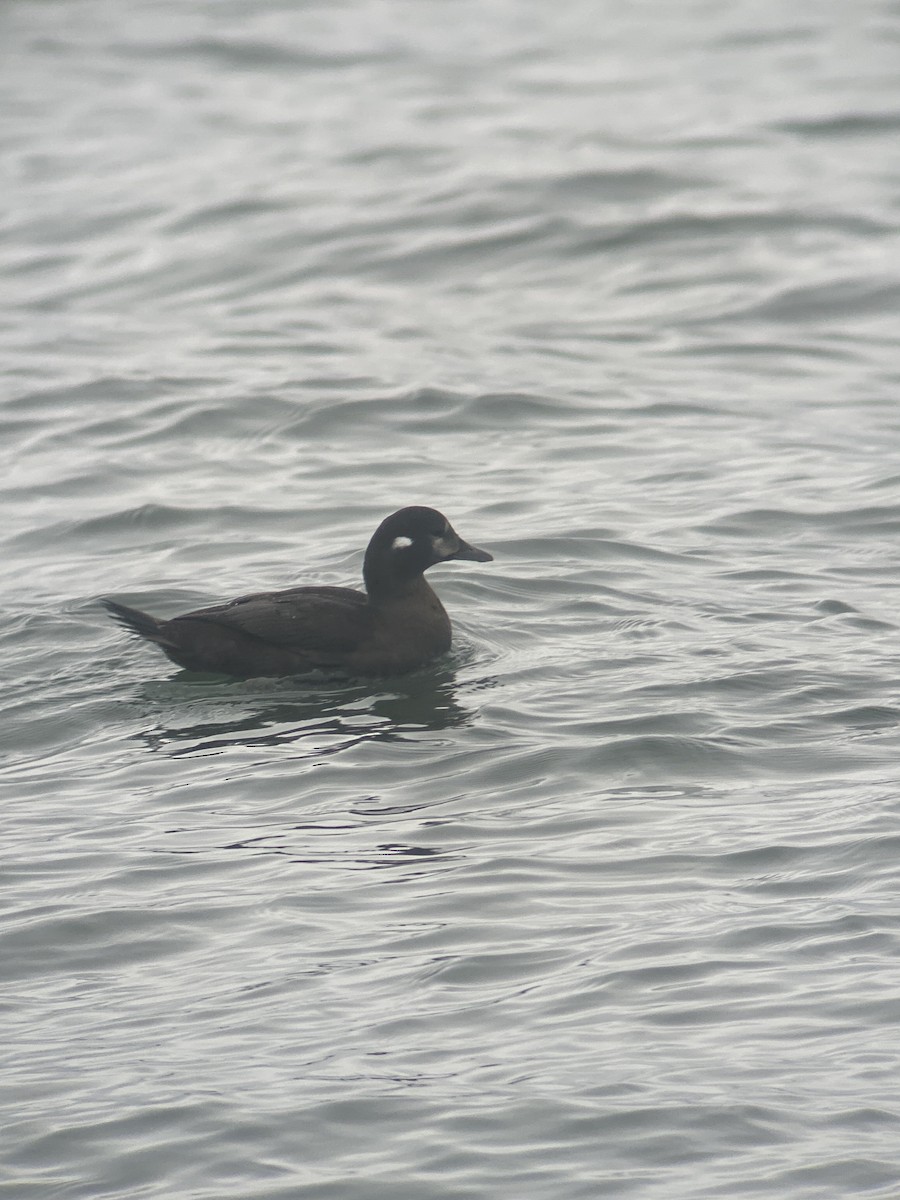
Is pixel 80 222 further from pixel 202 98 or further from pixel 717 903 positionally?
pixel 717 903

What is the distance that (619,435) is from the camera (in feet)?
44.7

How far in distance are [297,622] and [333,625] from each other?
0.57ft

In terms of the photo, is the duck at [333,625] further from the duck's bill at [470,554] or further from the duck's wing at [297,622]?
the duck's bill at [470,554]

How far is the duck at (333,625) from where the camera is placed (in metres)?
9.05

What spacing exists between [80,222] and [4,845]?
46.3ft

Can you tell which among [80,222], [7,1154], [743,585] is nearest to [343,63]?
[80,222]

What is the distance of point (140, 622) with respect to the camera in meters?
9.12

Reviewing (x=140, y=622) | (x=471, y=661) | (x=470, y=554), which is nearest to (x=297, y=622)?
(x=140, y=622)

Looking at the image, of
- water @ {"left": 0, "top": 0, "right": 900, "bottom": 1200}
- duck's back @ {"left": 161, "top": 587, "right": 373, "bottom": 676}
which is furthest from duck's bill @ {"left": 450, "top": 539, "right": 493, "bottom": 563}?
duck's back @ {"left": 161, "top": 587, "right": 373, "bottom": 676}

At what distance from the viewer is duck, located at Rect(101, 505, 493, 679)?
29.7 feet

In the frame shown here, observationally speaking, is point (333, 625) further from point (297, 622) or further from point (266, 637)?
point (266, 637)

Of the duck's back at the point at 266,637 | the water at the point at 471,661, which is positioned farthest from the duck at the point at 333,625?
the water at the point at 471,661

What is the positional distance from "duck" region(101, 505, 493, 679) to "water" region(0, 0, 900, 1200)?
166 mm

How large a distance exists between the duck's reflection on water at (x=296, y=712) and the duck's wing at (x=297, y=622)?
0.18 m
